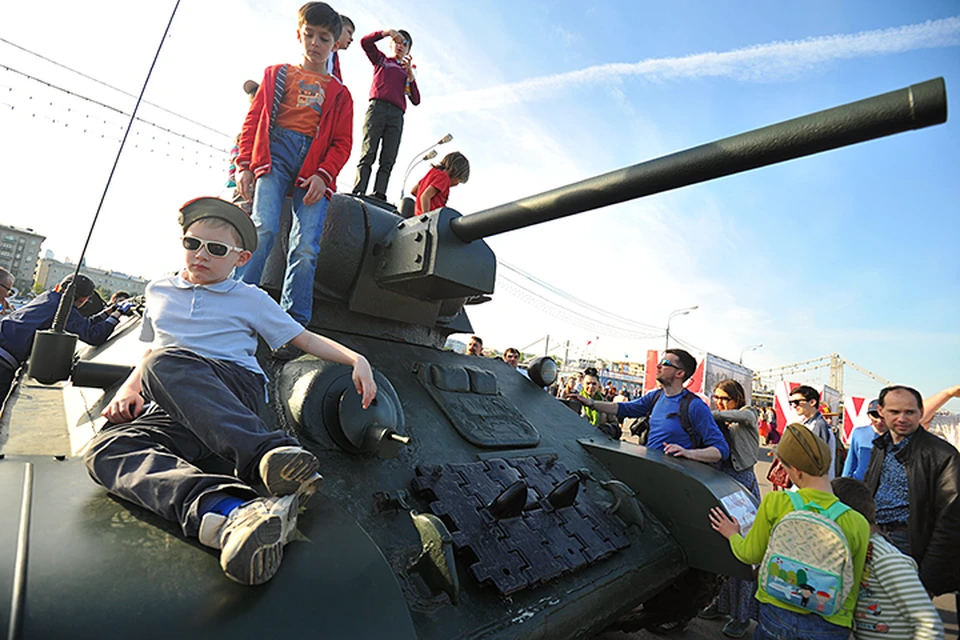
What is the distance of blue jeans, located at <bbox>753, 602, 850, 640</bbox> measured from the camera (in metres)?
2.21

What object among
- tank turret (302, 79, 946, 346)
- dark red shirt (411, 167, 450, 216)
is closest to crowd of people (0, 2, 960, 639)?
tank turret (302, 79, 946, 346)

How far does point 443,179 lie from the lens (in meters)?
4.84

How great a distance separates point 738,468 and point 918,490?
1.21 m

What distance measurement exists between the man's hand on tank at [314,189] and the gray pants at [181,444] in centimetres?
157

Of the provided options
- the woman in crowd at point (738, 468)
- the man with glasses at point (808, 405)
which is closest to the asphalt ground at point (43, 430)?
the woman in crowd at point (738, 468)

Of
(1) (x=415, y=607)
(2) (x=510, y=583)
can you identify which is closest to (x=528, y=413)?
(2) (x=510, y=583)

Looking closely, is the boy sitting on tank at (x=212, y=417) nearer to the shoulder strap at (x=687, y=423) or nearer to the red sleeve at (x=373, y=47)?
the shoulder strap at (x=687, y=423)

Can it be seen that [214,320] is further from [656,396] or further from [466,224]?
[656,396]

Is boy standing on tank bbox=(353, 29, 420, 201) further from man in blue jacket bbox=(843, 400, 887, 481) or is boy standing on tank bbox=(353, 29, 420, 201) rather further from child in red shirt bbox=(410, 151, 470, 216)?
man in blue jacket bbox=(843, 400, 887, 481)

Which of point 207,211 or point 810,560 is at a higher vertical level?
point 207,211

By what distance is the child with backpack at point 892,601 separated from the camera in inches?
82.0

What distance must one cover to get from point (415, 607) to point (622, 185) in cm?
200

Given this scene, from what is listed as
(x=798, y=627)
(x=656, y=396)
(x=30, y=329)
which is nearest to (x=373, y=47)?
(x=30, y=329)

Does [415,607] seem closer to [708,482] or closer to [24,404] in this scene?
[708,482]
